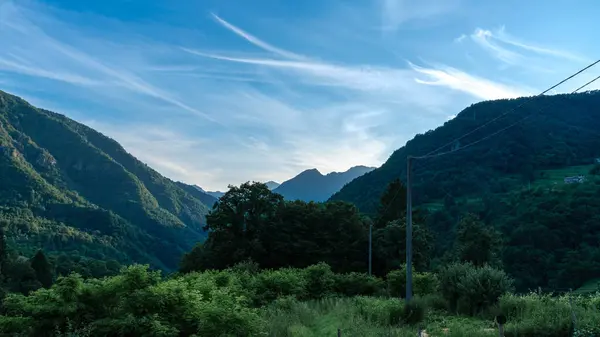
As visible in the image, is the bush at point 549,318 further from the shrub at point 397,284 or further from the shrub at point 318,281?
the shrub at point 318,281

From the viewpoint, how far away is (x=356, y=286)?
23.8 m

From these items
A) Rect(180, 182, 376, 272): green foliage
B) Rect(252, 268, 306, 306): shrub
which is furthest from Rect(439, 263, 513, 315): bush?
Rect(180, 182, 376, 272): green foliage

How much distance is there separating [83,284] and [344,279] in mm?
15783

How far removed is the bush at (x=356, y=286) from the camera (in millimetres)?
23453

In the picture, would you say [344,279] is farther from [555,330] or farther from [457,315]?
[555,330]

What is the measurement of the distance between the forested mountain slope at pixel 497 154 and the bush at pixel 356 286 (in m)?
80.3

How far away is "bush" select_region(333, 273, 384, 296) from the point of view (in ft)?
76.9

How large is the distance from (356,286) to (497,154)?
4691 inches

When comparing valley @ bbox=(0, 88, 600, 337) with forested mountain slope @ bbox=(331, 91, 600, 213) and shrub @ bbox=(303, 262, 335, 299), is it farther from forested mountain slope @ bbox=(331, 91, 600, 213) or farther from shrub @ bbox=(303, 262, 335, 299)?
forested mountain slope @ bbox=(331, 91, 600, 213)

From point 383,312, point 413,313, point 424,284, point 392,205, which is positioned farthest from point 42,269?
point 413,313

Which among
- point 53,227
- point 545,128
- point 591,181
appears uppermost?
point 545,128

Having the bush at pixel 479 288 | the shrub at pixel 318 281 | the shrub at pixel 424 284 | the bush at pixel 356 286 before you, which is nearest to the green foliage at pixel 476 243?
the bush at pixel 356 286

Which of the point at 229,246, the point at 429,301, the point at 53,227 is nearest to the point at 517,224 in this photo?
the point at 229,246

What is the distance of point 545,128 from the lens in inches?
5472
